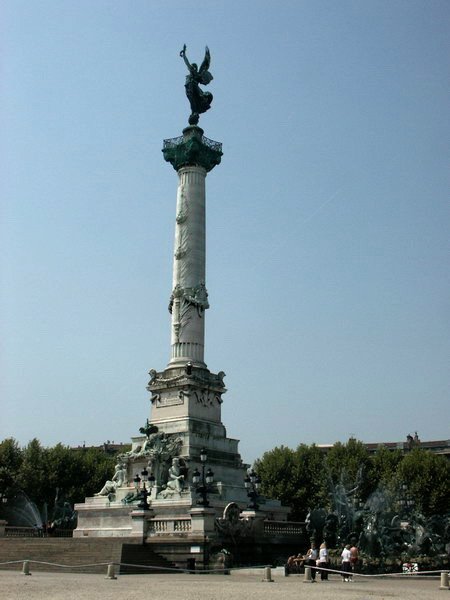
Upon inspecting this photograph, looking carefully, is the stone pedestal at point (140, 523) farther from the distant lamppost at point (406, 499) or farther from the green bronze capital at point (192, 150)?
the green bronze capital at point (192, 150)

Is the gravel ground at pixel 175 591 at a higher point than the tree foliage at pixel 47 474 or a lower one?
lower

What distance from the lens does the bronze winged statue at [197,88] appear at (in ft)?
193

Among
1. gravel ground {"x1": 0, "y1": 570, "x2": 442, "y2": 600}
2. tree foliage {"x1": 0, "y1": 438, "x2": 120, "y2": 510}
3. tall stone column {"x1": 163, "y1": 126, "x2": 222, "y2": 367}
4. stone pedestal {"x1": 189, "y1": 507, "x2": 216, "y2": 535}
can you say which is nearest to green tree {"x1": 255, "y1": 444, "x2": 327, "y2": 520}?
tree foliage {"x1": 0, "y1": 438, "x2": 120, "y2": 510}

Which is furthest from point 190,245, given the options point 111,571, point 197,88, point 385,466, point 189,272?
point 111,571

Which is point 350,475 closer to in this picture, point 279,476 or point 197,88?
point 279,476

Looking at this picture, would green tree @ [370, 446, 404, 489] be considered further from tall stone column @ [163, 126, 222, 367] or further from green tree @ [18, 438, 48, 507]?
green tree @ [18, 438, 48, 507]

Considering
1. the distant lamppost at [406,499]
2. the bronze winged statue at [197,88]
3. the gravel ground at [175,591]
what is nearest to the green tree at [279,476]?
the distant lamppost at [406,499]

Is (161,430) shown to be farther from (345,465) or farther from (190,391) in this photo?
(345,465)

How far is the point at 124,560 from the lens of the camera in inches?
1293

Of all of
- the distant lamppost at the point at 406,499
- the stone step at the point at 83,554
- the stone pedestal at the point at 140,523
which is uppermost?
the distant lamppost at the point at 406,499

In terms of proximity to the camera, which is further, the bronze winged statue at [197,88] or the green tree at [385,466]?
the green tree at [385,466]

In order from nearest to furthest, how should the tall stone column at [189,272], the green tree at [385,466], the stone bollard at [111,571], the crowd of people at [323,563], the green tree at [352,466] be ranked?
the stone bollard at [111,571]
the crowd of people at [323,563]
the tall stone column at [189,272]
the green tree at [352,466]
the green tree at [385,466]

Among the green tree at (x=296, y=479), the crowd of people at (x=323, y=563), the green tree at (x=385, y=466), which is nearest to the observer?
the crowd of people at (x=323, y=563)

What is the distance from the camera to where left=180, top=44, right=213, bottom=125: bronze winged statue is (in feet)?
193
